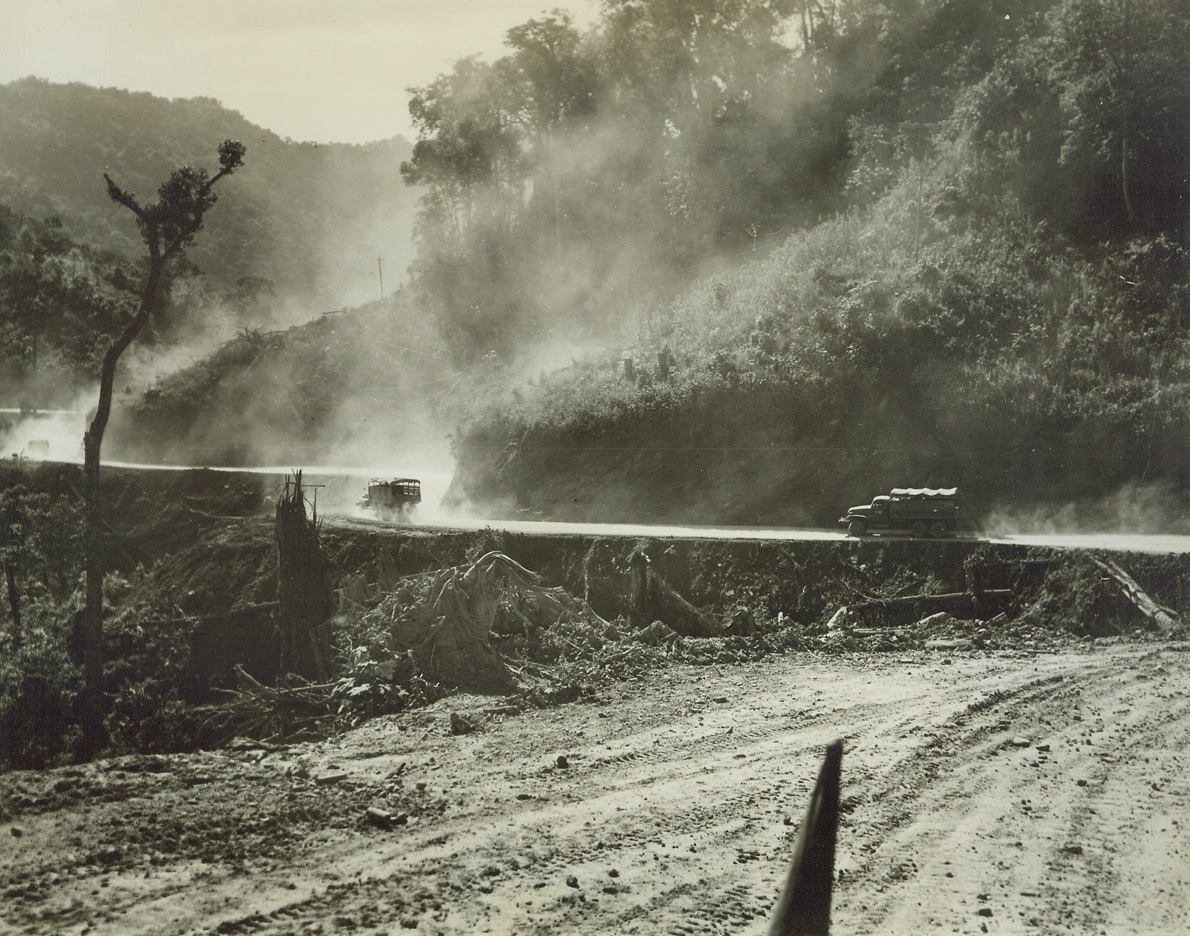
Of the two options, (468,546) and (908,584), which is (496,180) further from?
(908,584)

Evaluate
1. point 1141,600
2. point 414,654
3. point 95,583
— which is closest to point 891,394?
point 1141,600

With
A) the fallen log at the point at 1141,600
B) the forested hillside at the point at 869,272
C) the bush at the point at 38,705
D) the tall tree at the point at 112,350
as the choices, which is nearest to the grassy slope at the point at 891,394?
the forested hillside at the point at 869,272

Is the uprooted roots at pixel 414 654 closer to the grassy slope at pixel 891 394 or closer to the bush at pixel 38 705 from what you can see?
the bush at pixel 38 705

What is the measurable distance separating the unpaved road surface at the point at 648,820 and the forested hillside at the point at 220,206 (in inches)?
3550

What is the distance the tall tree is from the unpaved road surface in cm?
701

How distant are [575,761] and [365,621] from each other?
10117 millimetres

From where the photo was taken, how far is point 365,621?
2594cm

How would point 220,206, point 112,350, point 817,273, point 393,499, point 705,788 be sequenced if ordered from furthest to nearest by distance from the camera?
point 220,206, point 817,273, point 393,499, point 112,350, point 705,788

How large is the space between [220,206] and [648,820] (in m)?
118

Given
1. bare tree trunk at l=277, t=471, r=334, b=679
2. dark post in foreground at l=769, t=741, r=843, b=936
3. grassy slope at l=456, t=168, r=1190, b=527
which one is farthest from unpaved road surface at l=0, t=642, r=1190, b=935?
grassy slope at l=456, t=168, r=1190, b=527

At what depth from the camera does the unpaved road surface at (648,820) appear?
12367 mm

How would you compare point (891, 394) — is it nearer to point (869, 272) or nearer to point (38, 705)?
point (869, 272)

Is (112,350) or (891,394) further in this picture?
(891,394)

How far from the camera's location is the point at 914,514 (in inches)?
1125
